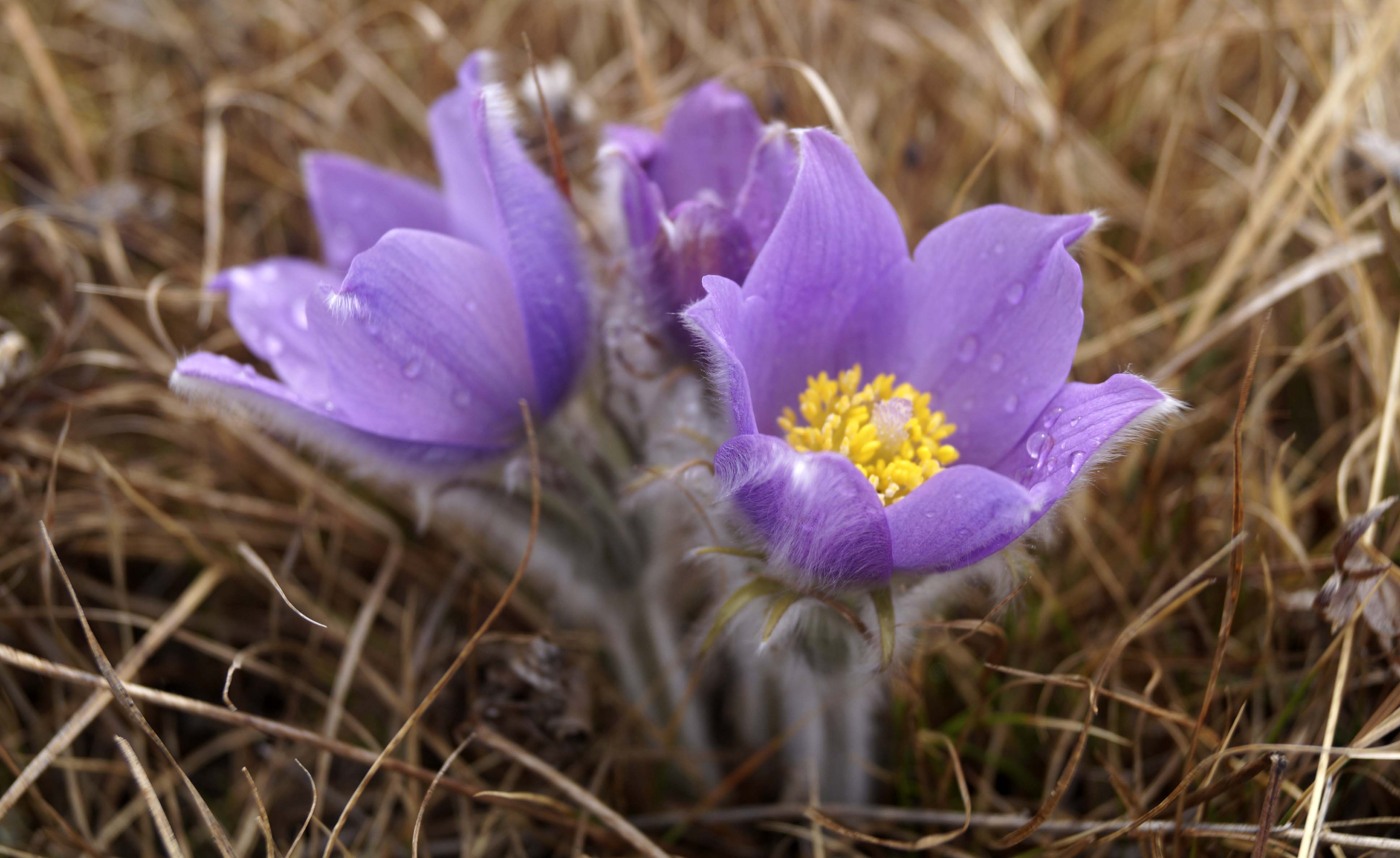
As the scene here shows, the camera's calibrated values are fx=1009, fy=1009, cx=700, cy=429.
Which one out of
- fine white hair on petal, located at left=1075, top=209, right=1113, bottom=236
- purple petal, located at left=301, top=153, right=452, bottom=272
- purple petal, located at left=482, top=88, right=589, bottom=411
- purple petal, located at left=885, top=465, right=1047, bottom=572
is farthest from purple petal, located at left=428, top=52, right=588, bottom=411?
fine white hair on petal, located at left=1075, top=209, right=1113, bottom=236

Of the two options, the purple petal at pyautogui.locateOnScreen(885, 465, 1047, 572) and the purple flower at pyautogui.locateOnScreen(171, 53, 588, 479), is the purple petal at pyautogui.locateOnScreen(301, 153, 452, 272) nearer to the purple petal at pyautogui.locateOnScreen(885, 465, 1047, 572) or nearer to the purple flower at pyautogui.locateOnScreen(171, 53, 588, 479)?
the purple flower at pyautogui.locateOnScreen(171, 53, 588, 479)

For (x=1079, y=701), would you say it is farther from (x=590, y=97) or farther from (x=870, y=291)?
(x=590, y=97)

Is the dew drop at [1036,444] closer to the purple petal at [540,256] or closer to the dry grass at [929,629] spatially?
the dry grass at [929,629]

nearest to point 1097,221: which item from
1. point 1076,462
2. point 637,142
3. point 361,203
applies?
point 1076,462

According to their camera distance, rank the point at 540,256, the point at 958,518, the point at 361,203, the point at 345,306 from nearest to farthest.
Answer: the point at 958,518
the point at 345,306
the point at 540,256
the point at 361,203

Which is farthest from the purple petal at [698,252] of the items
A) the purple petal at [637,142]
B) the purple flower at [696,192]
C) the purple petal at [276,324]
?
the purple petal at [276,324]

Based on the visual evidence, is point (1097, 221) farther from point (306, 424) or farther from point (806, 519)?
point (306, 424)

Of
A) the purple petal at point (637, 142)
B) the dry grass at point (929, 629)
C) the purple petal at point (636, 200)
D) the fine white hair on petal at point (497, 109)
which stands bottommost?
the dry grass at point (929, 629)
